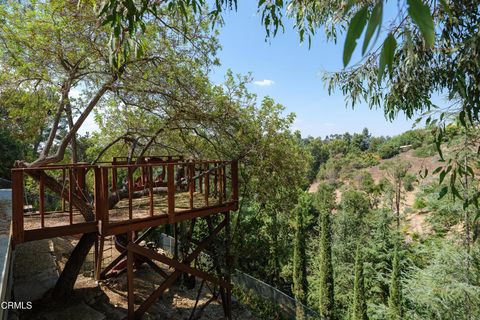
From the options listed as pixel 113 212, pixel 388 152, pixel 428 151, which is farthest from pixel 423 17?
pixel 388 152

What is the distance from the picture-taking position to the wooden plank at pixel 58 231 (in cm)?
333

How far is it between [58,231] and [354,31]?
3834 mm

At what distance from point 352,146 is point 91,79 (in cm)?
5019

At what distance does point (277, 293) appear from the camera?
834 centimetres

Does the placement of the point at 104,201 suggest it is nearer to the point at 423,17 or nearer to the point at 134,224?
the point at 134,224

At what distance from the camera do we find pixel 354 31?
61cm

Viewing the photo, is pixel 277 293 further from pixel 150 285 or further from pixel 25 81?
pixel 25 81

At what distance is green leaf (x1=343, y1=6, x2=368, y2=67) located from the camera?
1.98 feet

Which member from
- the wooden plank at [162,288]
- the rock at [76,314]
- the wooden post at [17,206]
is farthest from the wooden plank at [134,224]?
the rock at [76,314]

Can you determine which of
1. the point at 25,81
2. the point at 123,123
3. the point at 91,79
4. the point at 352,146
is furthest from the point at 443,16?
the point at 352,146

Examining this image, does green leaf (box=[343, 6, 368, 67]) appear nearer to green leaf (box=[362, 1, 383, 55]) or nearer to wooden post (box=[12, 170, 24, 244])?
green leaf (box=[362, 1, 383, 55])

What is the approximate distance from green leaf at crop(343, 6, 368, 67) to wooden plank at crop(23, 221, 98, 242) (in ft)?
12.4

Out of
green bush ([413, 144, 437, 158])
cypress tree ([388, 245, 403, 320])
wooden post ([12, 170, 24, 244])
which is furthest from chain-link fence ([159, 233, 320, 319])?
green bush ([413, 144, 437, 158])

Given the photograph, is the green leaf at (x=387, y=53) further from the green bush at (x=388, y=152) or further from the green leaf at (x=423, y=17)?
the green bush at (x=388, y=152)
